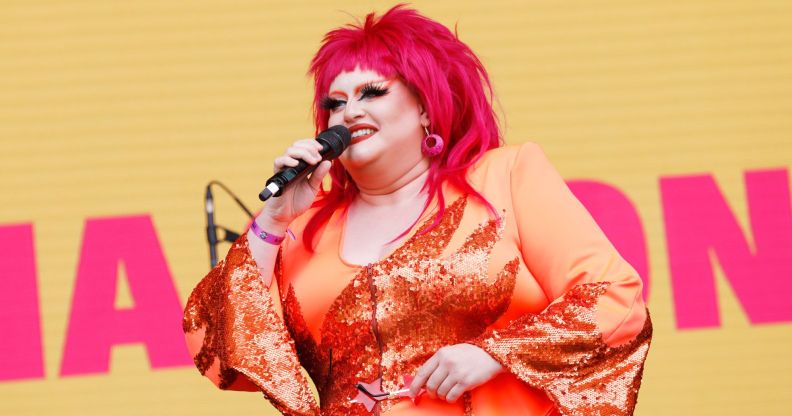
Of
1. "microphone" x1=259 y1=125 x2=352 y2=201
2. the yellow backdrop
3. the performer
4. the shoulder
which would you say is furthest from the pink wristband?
the yellow backdrop

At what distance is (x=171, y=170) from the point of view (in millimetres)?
3594

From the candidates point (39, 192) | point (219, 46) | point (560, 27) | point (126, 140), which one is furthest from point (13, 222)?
point (560, 27)

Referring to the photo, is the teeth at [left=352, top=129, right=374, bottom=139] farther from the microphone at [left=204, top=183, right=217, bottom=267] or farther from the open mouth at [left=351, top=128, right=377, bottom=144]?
the microphone at [left=204, top=183, right=217, bottom=267]

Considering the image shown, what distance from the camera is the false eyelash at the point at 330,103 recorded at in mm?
2086

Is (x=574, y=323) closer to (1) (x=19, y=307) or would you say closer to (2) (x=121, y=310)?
(2) (x=121, y=310)

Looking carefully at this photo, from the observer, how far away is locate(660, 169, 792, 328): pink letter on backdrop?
351 cm

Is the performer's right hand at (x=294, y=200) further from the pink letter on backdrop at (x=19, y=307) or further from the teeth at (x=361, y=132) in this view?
the pink letter on backdrop at (x=19, y=307)

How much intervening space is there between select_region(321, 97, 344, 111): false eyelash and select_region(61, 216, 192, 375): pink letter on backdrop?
1.55 meters

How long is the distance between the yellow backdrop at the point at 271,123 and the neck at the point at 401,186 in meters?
1.49

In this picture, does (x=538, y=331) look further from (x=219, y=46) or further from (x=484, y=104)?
(x=219, y=46)

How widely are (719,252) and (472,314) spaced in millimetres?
1757

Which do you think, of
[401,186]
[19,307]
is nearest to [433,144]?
[401,186]

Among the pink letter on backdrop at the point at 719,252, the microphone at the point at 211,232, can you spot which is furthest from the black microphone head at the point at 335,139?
the pink letter on backdrop at the point at 719,252

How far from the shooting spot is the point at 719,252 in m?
3.51
